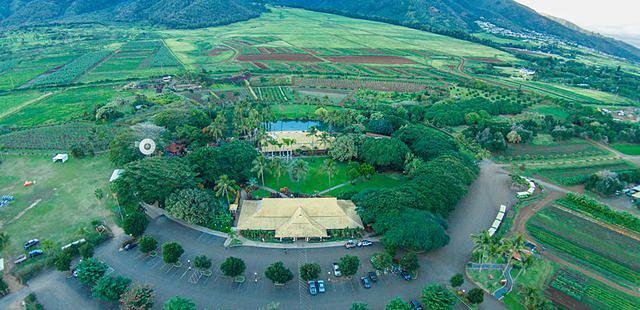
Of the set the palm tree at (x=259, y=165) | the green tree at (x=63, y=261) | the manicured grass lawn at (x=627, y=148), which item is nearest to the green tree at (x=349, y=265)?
the palm tree at (x=259, y=165)

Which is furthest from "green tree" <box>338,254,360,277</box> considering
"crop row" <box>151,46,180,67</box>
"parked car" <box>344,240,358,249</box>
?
"crop row" <box>151,46,180,67</box>

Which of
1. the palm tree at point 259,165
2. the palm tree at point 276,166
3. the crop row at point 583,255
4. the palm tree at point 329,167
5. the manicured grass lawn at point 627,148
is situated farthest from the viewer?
the manicured grass lawn at point 627,148

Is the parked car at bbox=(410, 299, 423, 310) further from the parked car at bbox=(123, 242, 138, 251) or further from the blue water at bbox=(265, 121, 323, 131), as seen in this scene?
the blue water at bbox=(265, 121, 323, 131)

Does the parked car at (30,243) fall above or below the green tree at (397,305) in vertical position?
below

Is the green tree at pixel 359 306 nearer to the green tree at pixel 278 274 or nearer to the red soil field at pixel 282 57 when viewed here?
the green tree at pixel 278 274

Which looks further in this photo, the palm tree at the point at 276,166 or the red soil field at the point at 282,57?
the red soil field at the point at 282,57

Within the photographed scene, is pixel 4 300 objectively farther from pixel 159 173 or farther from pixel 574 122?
pixel 574 122

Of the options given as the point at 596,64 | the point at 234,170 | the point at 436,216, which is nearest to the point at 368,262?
the point at 436,216
